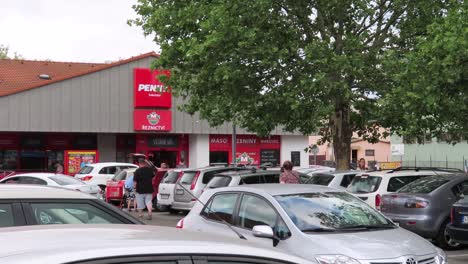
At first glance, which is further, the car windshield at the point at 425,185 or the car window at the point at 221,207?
the car windshield at the point at 425,185

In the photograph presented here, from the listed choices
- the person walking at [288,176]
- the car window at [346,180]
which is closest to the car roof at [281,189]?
the person walking at [288,176]

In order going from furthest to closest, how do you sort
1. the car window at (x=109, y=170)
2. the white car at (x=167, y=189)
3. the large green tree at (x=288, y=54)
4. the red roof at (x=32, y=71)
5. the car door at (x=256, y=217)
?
the red roof at (x=32, y=71) → the car window at (x=109, y=170) → the white car at (x=167, y=189) → the large green tree at (x=288, y=54) → the car door at (x=256, y=217)

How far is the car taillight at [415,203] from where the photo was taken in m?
11.7

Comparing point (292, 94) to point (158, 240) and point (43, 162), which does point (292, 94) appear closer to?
point (158, 240)

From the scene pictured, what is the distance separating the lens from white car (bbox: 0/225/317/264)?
224cm

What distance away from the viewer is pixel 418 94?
45.9ft

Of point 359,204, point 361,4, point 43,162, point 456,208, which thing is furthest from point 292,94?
point 43,162

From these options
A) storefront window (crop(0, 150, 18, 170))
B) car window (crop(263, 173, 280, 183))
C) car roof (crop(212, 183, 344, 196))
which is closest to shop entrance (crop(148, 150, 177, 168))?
storefront window (crop(0, 150, 18, 170))

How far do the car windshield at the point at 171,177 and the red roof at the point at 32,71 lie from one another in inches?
567

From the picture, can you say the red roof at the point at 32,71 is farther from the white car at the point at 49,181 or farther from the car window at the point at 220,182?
the car window at the point at 220,182

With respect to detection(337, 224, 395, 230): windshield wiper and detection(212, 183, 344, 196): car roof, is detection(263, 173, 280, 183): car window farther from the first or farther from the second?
detection(337, 224, 395, 230): windshield wiper

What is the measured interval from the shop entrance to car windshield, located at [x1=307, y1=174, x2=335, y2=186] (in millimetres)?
21979

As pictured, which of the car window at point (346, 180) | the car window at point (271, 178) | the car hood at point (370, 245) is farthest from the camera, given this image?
the car window at point (271, 178)

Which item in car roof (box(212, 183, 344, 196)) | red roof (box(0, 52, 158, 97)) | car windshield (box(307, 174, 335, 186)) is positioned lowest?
car windshield (box(307, 174, 335, 186))
